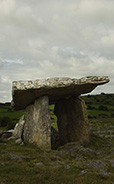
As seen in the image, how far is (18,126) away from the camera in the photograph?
1869 cm

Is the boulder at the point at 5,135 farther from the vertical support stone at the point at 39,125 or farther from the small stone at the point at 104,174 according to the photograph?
the small stone at the point at 104,174

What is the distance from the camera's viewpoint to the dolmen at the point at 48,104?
1458 centimetres

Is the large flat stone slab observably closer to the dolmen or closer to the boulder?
the dolmen

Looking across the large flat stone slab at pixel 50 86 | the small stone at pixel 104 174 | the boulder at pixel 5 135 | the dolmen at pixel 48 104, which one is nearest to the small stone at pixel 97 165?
the small stone at pixel 104 174

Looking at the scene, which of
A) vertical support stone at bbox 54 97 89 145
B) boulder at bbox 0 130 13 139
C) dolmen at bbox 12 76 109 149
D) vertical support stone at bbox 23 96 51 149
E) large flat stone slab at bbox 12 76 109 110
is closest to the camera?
large flat stone slab at bbox 12 76 109 110

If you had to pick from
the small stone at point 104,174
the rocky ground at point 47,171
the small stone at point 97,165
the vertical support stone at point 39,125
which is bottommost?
the small stone at point 97,165

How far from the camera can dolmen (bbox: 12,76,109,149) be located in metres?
14.6

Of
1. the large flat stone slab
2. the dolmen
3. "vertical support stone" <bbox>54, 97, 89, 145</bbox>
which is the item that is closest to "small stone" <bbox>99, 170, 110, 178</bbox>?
the dolmen

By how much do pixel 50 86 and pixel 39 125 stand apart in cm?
329

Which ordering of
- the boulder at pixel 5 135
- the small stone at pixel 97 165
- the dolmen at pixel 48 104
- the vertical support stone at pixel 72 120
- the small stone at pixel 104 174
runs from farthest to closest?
1. the boulder at pixel 5 135
2. the vertical support stone at pixel 72 120
3. the dolmen at pixel 48 104
4. the small stone at pixel 97 165
5. the small stone at pixel 104 174

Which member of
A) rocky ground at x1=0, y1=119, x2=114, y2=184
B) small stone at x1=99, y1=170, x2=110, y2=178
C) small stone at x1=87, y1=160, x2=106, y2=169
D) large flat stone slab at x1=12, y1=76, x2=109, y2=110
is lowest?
small stone at x1=87, y1=160, x2=106, y2=169

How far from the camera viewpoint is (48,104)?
639 inches

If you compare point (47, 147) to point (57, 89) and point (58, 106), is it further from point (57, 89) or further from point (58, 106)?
Result: point (58, 106)

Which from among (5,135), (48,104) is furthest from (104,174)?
(5,135)
